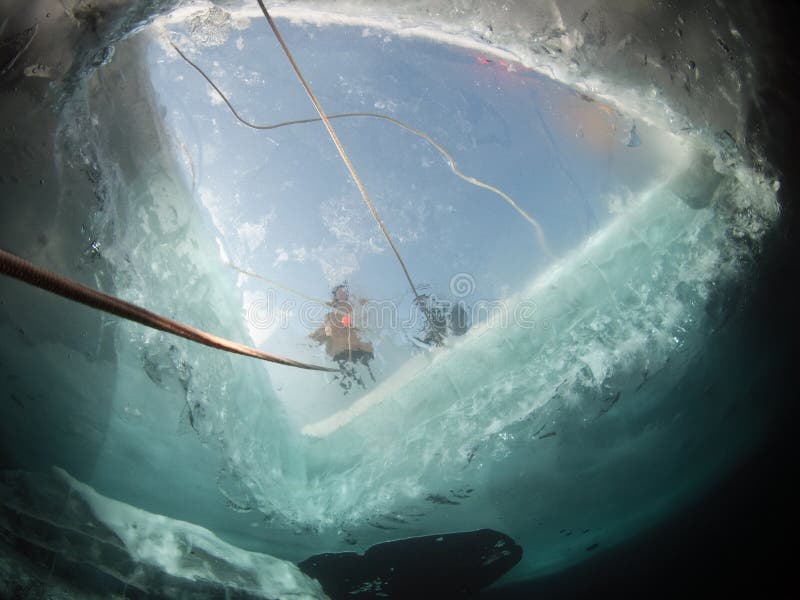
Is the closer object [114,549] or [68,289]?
[68,289]

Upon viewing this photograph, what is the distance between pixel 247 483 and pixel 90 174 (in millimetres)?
6806

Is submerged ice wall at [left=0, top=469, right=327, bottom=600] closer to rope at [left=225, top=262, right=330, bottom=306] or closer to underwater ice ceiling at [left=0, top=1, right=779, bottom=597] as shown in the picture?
underwater ice ceiling at [left=0, top=1, right=779, bottom=597]

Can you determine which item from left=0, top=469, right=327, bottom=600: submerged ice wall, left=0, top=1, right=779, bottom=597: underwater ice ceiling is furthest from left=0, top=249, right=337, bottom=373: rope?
left=0, top=469, right=327, bottom=600: submerged ice wall

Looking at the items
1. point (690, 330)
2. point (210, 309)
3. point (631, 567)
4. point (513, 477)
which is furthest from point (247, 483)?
point (631, 567)

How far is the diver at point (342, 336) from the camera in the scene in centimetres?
773

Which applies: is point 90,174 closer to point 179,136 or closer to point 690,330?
point 179,136

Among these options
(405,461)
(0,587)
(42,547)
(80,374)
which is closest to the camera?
(0,587)

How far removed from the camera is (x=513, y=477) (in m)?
9.66

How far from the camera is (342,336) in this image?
7.80 m

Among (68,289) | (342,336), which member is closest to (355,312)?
(342,336)

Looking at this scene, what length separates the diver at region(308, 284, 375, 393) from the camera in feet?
25.3

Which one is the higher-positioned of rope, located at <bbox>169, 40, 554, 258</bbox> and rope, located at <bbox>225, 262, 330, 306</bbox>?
rope, located at <bbox>169, 40, 554, 258</bbox>

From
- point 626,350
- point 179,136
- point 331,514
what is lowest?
point 331,514

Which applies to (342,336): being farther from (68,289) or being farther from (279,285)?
(68,289)
